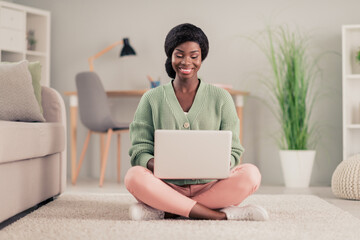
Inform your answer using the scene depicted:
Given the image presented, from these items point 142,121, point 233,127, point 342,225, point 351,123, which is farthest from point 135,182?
point 351,123

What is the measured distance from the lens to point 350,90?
4.39m

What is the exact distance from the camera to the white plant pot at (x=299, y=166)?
4180 mm

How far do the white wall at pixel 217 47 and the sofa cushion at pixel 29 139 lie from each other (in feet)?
5.97

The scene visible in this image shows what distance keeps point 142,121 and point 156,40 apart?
2518mm

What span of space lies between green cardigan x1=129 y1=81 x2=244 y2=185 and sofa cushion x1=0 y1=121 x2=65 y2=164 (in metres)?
0.46

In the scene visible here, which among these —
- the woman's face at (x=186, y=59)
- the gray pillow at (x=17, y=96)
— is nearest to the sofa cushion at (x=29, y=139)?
the gray pillow at (x=17, y=96)

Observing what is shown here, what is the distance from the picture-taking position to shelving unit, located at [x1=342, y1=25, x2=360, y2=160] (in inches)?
165

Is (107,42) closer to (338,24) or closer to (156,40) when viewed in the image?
(156,40)

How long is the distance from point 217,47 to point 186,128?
2.51 metres

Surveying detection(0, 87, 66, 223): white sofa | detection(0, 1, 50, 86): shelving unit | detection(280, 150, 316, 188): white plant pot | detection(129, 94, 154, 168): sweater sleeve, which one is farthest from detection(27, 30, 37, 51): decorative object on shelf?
detection(129, 94, 154, 168): sweater sleeve

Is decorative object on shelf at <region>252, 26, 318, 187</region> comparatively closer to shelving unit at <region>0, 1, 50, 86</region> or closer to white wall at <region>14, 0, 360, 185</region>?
white wall at <region>14, 0, 360, 185</region>

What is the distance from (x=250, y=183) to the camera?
2.23 metres

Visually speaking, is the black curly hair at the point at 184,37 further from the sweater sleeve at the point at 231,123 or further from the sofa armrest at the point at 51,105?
the sofa armrest at the point at 51,105

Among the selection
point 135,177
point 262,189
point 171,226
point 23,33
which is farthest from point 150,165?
point 23,33
